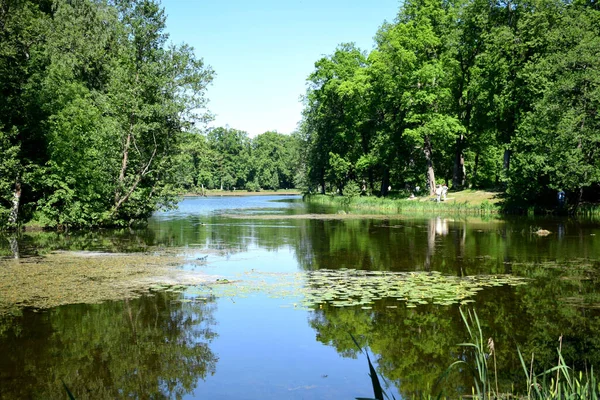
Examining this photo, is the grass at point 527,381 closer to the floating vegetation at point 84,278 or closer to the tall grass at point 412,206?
the floating vegetation at point 84,278

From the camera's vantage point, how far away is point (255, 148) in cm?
14375

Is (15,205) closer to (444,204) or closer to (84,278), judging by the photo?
(84,278)

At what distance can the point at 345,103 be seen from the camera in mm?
55375

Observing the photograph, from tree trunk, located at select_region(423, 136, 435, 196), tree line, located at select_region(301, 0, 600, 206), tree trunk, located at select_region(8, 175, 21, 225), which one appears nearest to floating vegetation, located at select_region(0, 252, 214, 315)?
tree trunk, located at select_region(8, 175, 21, 225)

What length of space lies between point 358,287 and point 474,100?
124 feet

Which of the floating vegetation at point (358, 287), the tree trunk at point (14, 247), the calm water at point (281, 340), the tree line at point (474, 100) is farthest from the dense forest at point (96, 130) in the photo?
the tree line at point (474, 100)

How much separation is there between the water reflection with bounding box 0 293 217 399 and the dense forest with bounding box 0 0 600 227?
60.5ft

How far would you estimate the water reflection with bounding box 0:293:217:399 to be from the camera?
707cm

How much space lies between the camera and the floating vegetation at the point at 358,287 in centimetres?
1175

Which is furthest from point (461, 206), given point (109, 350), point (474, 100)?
point (109, 350)

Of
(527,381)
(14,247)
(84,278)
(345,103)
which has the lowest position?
(84,278)

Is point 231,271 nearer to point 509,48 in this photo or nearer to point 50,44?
point 50,44

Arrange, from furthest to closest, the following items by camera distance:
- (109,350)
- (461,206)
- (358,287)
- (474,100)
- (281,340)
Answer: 1. (474,100)
2. (461,206)
3. (358,287)
4. (281,340)
5. (109,350)

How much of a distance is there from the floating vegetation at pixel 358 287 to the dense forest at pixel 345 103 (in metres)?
16.5
